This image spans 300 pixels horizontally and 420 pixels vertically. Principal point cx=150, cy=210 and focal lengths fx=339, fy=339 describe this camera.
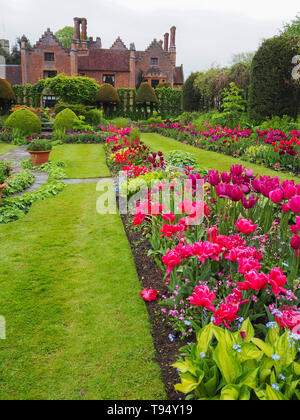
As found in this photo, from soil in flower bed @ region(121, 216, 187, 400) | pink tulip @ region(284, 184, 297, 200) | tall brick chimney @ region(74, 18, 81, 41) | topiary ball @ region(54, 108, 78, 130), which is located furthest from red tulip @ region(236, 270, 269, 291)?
tall brick chimney @ region(74, 18, 81, 41)

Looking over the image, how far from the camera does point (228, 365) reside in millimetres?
1688

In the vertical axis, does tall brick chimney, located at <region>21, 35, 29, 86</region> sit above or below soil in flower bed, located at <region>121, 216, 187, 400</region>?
above

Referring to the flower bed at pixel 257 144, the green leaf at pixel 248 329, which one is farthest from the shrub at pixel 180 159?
the green leaf at pixel 248 329

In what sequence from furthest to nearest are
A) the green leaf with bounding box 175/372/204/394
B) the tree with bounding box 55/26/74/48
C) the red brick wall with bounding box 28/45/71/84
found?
the tree with bounding box 55/26/74/48 < the red brick wall with bounding box 28/45/71/84 < the green leaf with bounding box 175/372/204/394

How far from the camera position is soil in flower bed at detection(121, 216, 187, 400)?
2.21m

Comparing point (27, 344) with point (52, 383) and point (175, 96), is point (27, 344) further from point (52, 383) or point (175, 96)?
point (175, 96)

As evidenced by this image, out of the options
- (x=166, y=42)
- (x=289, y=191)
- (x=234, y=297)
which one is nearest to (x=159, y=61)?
(x=166, y=42)

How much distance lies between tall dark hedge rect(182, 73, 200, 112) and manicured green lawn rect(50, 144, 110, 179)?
36.2 ft

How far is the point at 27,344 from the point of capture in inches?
102

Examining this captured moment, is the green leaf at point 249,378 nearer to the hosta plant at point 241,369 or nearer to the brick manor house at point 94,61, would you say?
the hosta plant at point 241,369

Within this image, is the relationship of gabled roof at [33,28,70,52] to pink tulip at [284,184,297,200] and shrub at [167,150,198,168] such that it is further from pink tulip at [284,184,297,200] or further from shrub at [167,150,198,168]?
pink tulip at [284,184,297,200]

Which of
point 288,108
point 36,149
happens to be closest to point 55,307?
point 36,149

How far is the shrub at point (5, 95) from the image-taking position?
76.0 ft

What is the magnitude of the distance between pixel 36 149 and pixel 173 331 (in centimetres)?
871
